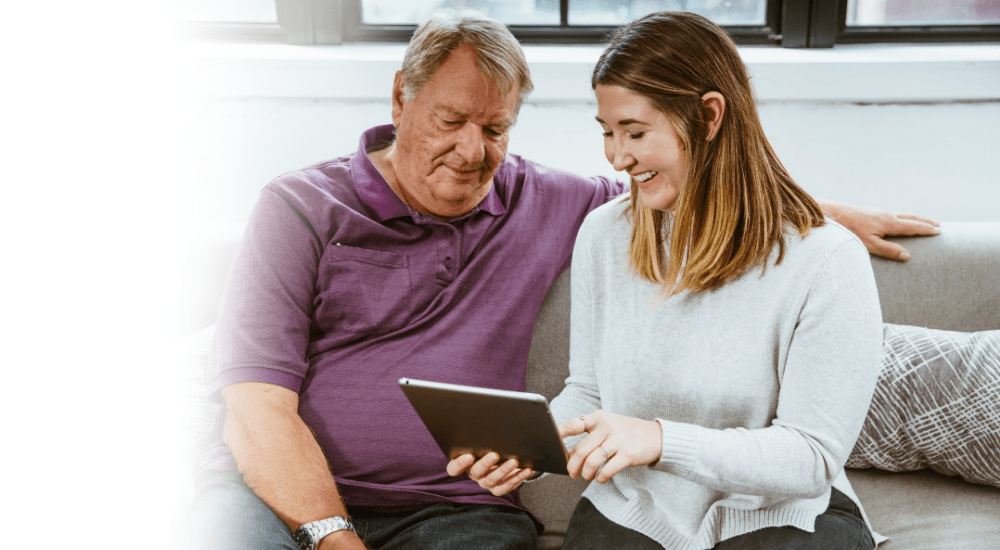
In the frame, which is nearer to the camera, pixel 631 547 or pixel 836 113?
pixel 631 547

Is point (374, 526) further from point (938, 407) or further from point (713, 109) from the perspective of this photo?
point (938, 407)

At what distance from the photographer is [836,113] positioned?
1.90 metres

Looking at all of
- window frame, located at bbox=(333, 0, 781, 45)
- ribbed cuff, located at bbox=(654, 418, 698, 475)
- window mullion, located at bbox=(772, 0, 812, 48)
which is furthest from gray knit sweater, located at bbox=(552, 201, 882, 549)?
Result: window mullion, located at bbox=(772, 0, 812, 48)

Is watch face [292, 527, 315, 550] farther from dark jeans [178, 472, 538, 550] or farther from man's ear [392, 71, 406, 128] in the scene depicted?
man's ear [392, 71, 406, 128]

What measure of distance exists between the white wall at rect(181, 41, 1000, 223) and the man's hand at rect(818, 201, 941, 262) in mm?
408

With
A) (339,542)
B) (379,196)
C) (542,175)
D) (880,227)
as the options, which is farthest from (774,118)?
(339,542)

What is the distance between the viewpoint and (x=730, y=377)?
1.09m

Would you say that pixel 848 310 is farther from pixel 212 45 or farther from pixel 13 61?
pixel 212 45

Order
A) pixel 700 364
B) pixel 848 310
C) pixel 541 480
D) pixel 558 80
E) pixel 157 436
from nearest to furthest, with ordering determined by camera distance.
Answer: pixel 848 310 → pixel 700 364 → pixel 157 436 → pixel 541 480 → pixel 558 80

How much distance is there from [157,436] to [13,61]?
711 millimetres

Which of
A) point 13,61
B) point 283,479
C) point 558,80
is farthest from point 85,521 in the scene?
point 558,80

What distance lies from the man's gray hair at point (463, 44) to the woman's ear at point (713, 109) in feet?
1.25

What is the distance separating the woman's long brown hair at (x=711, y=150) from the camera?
1064 mm

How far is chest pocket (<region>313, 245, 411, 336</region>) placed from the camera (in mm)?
1347
